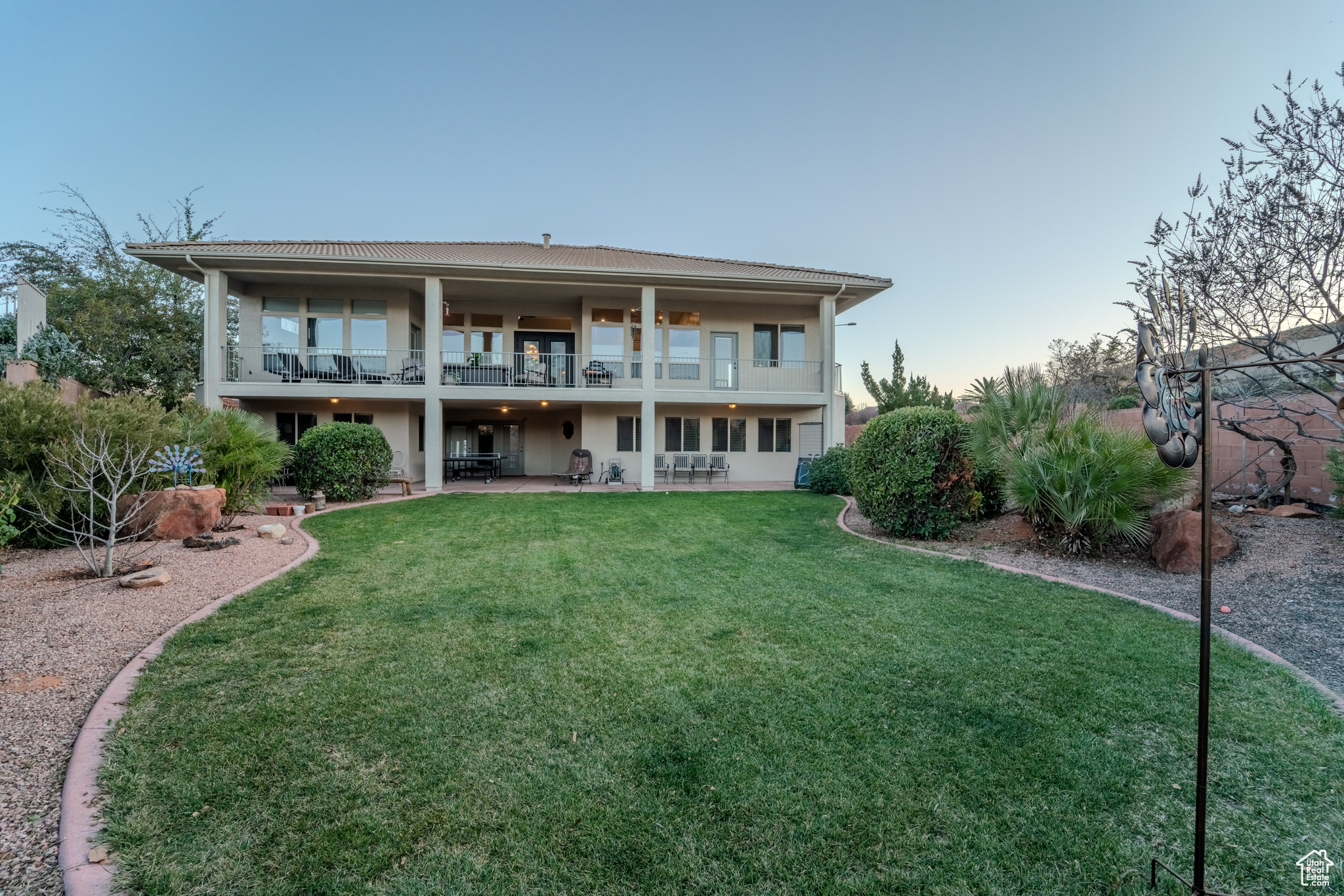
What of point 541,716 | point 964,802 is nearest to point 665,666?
point 541,716

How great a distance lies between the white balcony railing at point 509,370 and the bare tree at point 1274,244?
9.00m

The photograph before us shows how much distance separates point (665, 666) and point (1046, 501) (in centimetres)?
572

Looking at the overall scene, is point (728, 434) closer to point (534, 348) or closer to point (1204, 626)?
point (534, 348)

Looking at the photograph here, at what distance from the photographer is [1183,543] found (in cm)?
609

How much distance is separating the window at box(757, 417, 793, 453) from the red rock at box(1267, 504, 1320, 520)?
1063 centimetres

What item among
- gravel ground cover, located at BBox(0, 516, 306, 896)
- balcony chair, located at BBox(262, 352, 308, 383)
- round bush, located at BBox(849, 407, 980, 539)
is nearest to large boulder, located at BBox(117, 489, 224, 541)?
gravel ground cover, located at BBox(0, 516, 306, 896)

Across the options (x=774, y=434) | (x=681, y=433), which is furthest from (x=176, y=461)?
(x=774, y=434)

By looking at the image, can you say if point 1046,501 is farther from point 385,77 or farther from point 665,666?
point 385,77

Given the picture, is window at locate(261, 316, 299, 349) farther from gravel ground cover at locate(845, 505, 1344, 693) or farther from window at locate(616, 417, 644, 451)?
gravel ground cover at locate(845, 505, 1344, 693)

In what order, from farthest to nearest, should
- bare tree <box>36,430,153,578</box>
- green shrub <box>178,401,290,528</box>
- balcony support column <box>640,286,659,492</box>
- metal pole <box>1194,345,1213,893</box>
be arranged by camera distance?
1. balcony support column <box>640,286,659,492</box>
2. green shrub <box>178,401,290,528</box>
3. bare tree <box>36,430,153,578</box>
4. metal pole <box>1194,345,1213,893</box>

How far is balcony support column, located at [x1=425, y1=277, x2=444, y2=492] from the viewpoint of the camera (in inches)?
534

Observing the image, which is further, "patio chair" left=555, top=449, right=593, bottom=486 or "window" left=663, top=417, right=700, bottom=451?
"window" left=663, top=417, right=700, bottom=451

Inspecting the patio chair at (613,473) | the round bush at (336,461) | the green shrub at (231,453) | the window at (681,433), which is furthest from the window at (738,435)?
the green shrub at (231,453)

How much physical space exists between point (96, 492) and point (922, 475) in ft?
32.0
